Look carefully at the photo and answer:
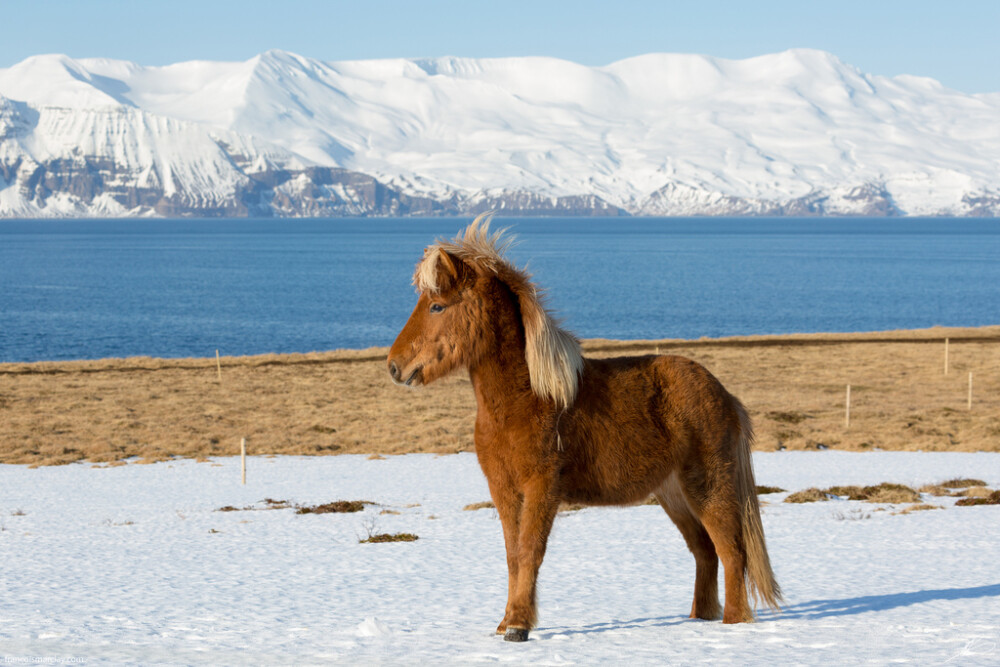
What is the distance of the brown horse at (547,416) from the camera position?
24.7 feet

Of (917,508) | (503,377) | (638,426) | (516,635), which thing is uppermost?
(503,377)

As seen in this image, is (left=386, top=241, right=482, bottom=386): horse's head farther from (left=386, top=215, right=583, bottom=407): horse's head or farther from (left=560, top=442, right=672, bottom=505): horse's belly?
(left=560, top=442, right=672, bottom=505): horse's belly

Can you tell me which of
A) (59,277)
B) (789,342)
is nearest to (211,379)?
Result: (789,342)

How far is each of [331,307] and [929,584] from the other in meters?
96.4

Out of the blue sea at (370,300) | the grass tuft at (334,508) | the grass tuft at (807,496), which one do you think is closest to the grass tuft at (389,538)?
the grass tuft at (334,508)

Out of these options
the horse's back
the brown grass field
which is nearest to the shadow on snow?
the horse's back

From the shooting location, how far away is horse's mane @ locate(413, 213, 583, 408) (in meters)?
7.54

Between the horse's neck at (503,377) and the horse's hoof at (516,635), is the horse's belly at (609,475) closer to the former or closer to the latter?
the horse's neck at (503,377)

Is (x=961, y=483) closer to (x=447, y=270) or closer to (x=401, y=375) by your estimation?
(x=447, y=270)

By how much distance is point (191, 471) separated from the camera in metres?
25.5

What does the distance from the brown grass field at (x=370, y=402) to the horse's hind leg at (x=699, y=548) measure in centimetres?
1865

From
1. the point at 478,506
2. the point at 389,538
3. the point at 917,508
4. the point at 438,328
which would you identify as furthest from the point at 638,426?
the point at 478,506

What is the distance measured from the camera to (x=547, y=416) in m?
7.58

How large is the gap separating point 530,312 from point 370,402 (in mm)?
30798
